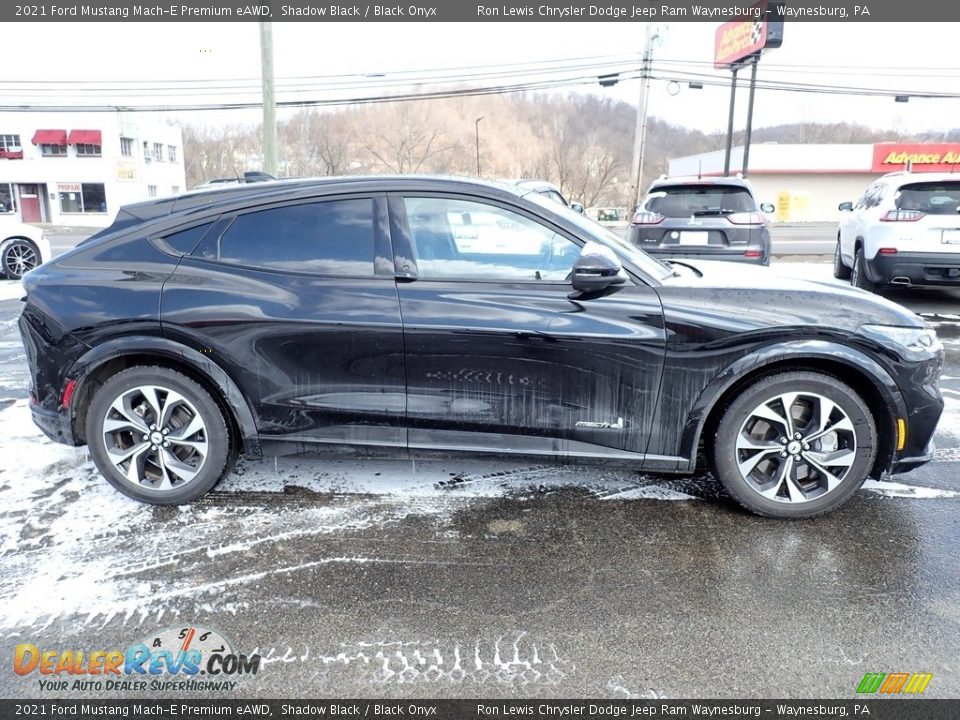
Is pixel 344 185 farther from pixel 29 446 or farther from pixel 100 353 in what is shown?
pixel 29 446

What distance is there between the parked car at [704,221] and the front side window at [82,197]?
165ft

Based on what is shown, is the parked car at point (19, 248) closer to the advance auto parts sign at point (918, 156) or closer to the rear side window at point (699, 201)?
the rear side window at point (699, 201)

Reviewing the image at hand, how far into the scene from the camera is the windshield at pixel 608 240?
3363mm

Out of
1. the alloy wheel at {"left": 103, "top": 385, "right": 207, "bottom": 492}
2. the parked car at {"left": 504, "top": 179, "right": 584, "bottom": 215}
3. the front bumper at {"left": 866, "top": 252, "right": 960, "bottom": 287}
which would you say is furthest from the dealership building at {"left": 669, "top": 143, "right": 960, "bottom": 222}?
the alloy wheel at {"left": 103, "top": 385, "right": 207, "bottom": 492}

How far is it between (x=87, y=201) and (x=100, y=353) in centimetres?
5337

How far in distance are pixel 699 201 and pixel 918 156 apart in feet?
173

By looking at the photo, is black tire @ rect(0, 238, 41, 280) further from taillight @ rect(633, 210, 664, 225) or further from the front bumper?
the front bumper

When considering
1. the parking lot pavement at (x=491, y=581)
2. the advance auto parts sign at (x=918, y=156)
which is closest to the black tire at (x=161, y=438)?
the parking lot pavement at (x=491, y=581)

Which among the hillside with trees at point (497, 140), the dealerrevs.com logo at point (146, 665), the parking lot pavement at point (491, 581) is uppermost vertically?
the hillside with trees at point (497, 140)

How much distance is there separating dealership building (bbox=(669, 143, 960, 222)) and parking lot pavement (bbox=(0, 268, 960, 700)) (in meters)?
53.3

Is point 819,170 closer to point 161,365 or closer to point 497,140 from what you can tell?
point 161,365

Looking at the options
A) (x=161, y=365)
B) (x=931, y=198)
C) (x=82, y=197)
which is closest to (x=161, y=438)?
(x=161, y=365)

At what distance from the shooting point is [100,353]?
338 cm

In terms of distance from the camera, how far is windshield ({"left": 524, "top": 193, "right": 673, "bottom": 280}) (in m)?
3.36
